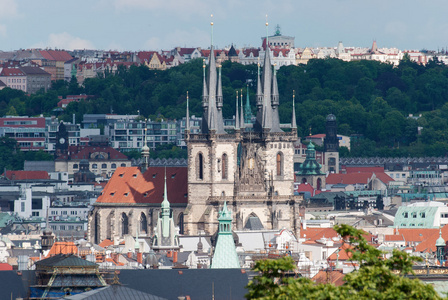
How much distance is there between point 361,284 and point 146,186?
87.3 meters

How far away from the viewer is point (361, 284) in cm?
4028

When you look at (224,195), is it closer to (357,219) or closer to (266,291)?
(357,219)

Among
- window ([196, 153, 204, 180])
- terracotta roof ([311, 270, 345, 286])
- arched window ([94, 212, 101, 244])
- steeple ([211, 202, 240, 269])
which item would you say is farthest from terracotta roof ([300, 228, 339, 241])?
terracotta roof ([311, 270, 345, 286])

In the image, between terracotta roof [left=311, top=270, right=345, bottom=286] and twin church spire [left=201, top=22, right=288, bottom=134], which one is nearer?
terracotta roof [left=311, top=270, right=345, bottom=286]

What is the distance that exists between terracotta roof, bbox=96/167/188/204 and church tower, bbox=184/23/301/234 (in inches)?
118

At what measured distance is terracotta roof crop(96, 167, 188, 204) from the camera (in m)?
124

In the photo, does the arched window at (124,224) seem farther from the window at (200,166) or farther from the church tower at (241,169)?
the window at (200,166)

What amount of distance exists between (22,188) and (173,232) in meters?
85.2

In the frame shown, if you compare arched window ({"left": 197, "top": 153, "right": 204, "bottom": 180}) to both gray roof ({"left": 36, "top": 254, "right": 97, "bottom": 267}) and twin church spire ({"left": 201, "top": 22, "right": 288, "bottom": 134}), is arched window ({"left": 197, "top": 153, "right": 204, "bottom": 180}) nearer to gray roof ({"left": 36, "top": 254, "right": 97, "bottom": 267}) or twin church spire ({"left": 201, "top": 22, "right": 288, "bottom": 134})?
twin church spire ({"left": 201, "top": 22, "right": 288, "bottom": 134})

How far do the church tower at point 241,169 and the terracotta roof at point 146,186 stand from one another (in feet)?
9.80

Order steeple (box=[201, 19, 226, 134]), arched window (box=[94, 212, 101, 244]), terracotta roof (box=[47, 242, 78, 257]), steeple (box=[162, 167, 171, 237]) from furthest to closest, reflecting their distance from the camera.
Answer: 1. arched window (box=[94, 212, 101, 244])
2. steeple (box=[201, 19, 226, 134])
3. steeple (box=[162, 167, 171, 237])
4. terracotta roof (box=[47, 242, 78, 257])

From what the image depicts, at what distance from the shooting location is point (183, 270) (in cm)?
6844

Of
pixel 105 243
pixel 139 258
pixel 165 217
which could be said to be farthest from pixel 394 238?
pixel 139 258

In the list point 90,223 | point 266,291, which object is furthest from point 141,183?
point 266,291
